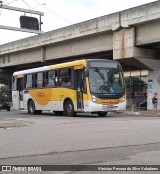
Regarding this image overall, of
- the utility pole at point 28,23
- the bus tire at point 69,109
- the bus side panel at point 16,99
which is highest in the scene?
the utility pole at point 28,23

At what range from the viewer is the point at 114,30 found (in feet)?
107

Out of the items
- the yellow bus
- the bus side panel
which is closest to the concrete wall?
the yellow bus

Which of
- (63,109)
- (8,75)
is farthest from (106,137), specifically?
(8,75)

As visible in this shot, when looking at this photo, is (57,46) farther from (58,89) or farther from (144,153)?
(144,153)

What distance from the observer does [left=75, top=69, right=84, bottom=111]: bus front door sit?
23.2m

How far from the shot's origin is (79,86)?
2333 cm

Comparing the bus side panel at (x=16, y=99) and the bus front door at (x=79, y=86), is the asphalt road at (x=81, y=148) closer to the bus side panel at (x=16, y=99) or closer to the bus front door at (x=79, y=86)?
the bus front door at (x=79, y=86)

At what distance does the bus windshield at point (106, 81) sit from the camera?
75.3ft

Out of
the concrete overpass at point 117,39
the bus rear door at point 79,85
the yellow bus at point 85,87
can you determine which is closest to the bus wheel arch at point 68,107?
the yellow bus at point 85,87

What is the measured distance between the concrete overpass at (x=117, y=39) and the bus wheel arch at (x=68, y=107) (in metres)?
8.85

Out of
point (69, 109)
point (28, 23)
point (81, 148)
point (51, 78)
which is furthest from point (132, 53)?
point (81, 148)

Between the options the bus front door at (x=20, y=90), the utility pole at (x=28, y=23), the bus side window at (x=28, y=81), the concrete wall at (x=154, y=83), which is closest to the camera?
the utility pole at (x=28, y=23)

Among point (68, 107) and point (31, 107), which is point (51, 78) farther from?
point (31, 107)

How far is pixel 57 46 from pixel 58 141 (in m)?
30.1
